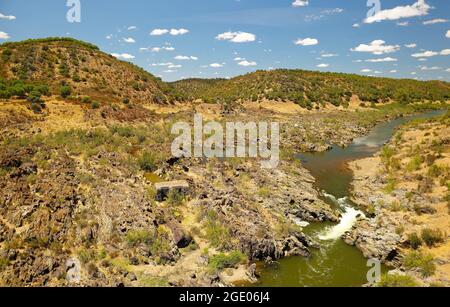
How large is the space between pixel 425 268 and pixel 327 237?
5877mm

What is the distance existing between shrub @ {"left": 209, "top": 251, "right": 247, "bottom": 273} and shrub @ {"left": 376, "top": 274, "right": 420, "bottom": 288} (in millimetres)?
6624

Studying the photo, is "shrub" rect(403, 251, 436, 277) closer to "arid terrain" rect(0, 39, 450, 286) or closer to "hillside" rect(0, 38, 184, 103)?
"arid terrain" rect(0, 39, 450, 286)

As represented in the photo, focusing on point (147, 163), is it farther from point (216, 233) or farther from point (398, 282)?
point (398, 282)

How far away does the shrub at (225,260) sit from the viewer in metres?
17.7

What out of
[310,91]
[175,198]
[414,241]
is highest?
[310,91]

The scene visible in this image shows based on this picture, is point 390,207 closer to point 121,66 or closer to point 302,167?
point 302,167

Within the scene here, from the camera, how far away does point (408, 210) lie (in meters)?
24.2

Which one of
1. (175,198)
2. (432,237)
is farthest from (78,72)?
(432,237)

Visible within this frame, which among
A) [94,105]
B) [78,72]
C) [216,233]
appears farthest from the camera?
[78,72]

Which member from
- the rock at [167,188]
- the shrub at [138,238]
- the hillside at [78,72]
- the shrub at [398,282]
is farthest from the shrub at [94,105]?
the shrub at [398,282]

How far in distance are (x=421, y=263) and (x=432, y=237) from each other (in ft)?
9.44
